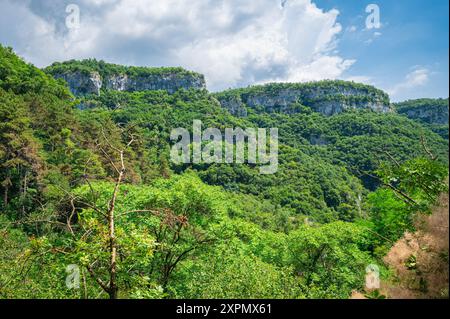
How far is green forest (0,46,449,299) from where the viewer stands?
575 cm

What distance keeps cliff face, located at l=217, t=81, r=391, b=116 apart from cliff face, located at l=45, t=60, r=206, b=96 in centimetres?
2550

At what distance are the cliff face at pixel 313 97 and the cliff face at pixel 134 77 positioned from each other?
25496 millimetres

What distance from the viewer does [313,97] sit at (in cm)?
18212

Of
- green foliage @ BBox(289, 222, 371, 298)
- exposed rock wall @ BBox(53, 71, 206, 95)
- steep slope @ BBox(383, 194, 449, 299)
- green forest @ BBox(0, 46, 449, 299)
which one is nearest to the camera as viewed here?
steep slope @ BBox(383, 194, 449, 299)

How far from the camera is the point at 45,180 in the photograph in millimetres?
30250

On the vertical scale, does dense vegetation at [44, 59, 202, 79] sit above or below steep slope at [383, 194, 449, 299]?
above

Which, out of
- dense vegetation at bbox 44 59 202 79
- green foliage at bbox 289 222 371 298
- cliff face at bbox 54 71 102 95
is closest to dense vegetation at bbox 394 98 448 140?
dense vegetation at bbox 44 59 202 79

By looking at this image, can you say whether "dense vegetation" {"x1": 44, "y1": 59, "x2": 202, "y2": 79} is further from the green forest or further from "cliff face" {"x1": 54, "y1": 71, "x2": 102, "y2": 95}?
the green forest

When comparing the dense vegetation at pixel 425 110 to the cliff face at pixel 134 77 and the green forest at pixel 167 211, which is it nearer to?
the green forest at pixel 167 211

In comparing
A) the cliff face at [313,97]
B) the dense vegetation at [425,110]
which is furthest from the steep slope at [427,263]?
the cliff face at [313,97]

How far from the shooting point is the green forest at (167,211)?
5746 millimetres
